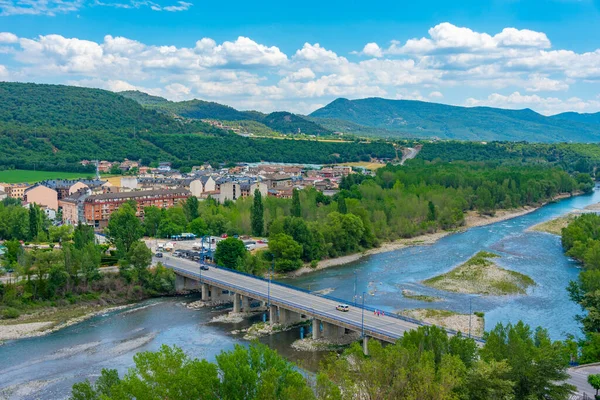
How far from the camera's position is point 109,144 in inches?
6516

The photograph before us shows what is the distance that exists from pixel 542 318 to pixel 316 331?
57.7ft

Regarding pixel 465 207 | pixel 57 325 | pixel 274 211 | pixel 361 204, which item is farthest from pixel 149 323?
pixel 465 207

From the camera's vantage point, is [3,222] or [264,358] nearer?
[264,358]

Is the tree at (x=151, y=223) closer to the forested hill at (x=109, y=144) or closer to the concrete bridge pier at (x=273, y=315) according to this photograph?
the concrete bridge pier at (x=273, y=315)

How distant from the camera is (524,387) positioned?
2878cm

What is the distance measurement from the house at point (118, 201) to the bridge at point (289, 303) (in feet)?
92.5

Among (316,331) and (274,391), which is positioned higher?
(274,391)

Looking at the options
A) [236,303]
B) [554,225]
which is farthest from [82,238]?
[554,225]

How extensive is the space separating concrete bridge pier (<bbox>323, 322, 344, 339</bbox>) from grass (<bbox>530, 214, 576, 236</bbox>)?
54088mm

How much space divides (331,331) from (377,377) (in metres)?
18.9

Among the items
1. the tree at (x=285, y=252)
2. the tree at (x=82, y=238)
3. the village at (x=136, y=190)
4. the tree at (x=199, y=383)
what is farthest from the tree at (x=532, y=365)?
the village at (x=136, y=190)

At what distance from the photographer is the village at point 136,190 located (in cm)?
9025

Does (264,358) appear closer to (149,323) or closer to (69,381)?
(69,381)

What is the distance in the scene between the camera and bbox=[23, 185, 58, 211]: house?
99.2 meters
